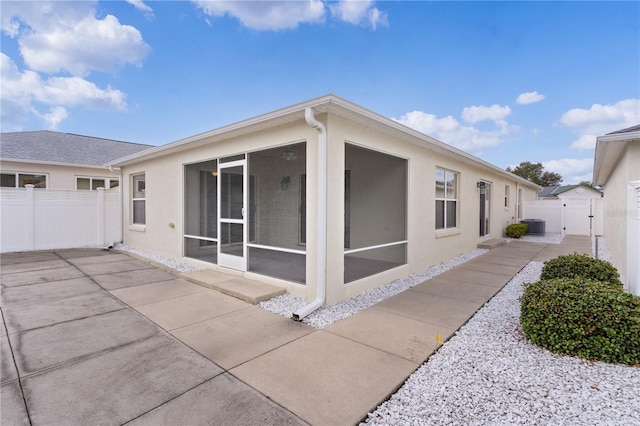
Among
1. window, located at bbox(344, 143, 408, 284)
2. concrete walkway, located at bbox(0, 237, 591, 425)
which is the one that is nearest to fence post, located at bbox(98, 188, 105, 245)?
concrete walkway, located at bbox(0, 237, 591, 425)

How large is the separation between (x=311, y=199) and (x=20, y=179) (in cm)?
1358

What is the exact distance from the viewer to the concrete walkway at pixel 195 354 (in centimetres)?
230

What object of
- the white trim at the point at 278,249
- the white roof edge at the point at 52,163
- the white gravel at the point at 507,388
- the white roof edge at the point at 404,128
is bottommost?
the white gravel at the point at 507,388

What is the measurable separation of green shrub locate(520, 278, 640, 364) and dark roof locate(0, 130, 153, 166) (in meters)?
14.4

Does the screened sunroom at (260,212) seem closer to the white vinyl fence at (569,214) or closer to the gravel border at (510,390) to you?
the gravel border at (510,390)

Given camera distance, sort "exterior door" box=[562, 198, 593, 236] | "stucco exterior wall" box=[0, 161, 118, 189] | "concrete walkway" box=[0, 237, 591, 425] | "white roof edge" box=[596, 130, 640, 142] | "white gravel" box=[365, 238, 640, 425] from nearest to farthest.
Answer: "white gravel" box=[365, 238, 640, 425]
"concrete walkway" box=[0, 237, 591, 425]
"white roof edge" box=[596, 130, 640, 142]
"stucco exterior wall" box=[0, 161, 118, 189]
"exterior door" box=[562, 198, 593, 236]

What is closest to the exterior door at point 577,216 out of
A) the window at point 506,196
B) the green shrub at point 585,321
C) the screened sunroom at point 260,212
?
the window at point 506,196

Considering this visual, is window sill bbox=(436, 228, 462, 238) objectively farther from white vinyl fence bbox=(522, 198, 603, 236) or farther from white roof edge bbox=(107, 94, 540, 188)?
white vinyl fence bbox=(522, 198, 603, 236)

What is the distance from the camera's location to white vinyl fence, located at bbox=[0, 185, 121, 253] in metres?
9.16

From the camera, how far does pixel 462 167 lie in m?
9.21

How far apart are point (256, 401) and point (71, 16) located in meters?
9.94

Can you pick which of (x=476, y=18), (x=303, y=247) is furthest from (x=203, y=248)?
(x=476, y=18)

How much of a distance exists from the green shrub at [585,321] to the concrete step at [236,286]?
3.63m

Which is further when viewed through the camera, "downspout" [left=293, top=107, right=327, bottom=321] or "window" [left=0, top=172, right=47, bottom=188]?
"window" [left=0, top=172, right=47, bottom=188]
